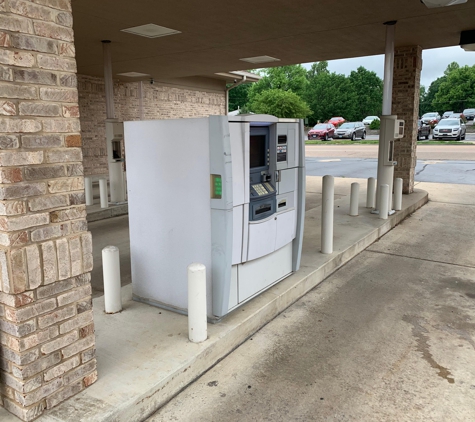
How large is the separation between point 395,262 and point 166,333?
12.5ft

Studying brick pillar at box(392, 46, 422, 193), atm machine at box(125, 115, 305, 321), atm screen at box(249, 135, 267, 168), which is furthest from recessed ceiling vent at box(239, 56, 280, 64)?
atm screen at box(249, 135, 267, 168)

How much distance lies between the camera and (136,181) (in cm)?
419

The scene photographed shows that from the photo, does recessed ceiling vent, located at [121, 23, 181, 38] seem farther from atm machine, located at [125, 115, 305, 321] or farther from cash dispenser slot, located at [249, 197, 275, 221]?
cash dispenser slot, located at [249, 197, 275, 221]

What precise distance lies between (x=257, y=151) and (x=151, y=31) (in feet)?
17.1

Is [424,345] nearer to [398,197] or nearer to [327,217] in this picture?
[327,217]

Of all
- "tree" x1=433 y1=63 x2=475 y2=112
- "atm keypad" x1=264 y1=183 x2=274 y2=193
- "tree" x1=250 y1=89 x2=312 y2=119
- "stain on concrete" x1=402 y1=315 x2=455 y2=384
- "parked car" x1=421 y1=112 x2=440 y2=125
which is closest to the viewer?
"stain on concrete" x1=402 y1=315 x2=455 y2=384

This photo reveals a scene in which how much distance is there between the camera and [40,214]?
2475mm

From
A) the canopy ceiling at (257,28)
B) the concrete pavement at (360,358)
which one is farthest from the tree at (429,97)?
the concrete pavement at (360,358)

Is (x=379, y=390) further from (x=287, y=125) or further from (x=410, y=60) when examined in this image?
(x=410, y=60)

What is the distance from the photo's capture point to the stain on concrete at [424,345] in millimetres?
3420

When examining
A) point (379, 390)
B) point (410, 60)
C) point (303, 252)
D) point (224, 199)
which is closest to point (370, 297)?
point (303, 252)

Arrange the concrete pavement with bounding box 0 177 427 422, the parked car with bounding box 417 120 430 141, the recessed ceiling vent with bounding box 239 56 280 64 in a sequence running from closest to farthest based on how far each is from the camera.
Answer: the concrete pavement with bounding box 0 177 427 422 → the recessed ceiling vent with bounding box 239 56 280 64 → the parked car with bounding box 417 120 430 141

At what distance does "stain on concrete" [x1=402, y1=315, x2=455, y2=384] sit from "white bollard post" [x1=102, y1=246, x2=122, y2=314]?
8.89 feet

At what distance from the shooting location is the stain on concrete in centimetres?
342
